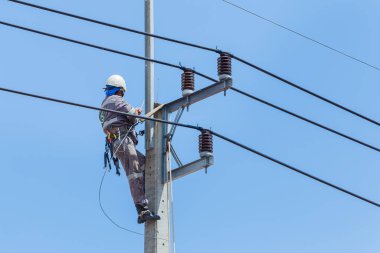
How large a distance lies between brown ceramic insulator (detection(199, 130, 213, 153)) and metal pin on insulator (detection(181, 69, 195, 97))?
550 mm

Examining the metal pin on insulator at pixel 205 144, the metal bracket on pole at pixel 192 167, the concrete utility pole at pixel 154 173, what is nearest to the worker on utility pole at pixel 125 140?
the concrete utility pole at pixel 154 173

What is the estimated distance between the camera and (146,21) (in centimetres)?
1587

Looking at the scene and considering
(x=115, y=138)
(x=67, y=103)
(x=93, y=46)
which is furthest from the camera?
(x=115, y=138)

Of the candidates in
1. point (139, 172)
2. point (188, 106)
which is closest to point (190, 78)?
point (188, 106)

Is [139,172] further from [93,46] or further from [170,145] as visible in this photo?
[93,46]

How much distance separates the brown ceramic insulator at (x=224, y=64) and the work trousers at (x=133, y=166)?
147 cm

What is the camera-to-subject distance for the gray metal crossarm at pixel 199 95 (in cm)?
1482

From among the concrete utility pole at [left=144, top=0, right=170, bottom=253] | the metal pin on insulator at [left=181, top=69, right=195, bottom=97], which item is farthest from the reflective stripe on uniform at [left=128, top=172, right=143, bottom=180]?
the metal pin on insulator at [left=181, top=69, right=195, bottom=97]

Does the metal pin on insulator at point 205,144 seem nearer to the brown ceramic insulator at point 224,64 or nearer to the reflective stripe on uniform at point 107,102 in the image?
the brown ceramic insulator at point 224,64

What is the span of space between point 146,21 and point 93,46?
67.6 inches

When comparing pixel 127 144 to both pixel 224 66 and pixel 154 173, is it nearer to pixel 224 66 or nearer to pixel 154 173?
pixel 154 173

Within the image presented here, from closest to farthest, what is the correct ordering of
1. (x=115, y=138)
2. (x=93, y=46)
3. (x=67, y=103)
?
(x=67, y=103)
(x=93, y=46)
(x=115, y=138)

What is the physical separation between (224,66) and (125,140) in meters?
1.61

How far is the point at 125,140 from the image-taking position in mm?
15516
